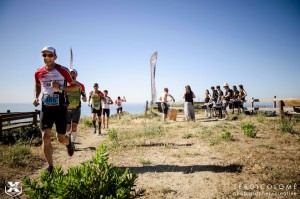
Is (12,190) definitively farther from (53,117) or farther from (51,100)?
(51,100)

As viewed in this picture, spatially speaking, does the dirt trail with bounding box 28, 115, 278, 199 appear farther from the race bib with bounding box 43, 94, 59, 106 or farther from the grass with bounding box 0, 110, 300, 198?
the race bib with bounding box 43, 94, 59, 106

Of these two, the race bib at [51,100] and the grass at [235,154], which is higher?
the race bib at [51,100]

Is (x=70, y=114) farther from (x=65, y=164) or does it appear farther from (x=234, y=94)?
(x=234, y=94)

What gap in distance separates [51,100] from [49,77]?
514 mm

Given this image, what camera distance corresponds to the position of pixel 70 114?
6559 millimetres

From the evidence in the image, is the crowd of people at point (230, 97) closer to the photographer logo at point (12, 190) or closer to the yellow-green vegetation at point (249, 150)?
the yellow-green vegetation at point (249, 150)

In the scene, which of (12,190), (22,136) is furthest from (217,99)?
(12,190)

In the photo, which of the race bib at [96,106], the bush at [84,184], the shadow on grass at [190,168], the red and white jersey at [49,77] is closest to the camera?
the bush at [84,184]

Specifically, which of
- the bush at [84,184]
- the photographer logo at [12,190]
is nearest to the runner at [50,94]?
the photographer logo at [12,190]

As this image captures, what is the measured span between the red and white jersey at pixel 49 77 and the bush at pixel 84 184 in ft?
7.66

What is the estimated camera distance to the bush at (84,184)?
2.06 metres

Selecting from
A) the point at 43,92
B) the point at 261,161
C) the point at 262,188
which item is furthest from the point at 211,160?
the point at 43,92

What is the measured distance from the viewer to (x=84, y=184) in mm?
2191

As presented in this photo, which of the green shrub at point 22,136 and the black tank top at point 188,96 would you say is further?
the black tank top at point 188,96
